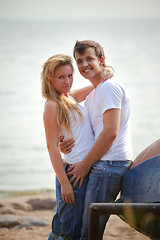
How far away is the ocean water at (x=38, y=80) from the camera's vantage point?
11.0 metres

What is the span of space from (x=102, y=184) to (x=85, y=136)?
0.40 m

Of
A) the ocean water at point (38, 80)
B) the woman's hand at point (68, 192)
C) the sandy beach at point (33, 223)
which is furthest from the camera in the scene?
the ocean water at point (38, 80)

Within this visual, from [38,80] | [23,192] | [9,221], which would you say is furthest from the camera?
[38,80]

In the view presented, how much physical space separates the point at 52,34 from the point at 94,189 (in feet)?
148

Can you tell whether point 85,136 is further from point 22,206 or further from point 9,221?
point 22,206

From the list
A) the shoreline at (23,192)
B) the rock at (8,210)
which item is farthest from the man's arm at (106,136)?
the shoreline at (23,192)

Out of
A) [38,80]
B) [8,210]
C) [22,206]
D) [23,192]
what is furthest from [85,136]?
[38,80]

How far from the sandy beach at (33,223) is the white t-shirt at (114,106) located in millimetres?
1581

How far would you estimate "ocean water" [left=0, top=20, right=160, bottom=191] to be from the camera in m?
11.0

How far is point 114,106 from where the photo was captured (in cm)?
287

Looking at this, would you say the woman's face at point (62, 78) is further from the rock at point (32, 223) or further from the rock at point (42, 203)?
the rock at point (42, 203)

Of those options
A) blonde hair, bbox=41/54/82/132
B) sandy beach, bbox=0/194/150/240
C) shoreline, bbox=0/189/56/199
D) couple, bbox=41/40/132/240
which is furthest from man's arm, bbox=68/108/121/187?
shoreline, bbox=0/189/56/199

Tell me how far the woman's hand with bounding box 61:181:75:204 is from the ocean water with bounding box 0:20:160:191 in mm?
5580

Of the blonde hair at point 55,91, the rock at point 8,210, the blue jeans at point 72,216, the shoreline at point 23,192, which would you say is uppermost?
the blonde hair at point 55,91
